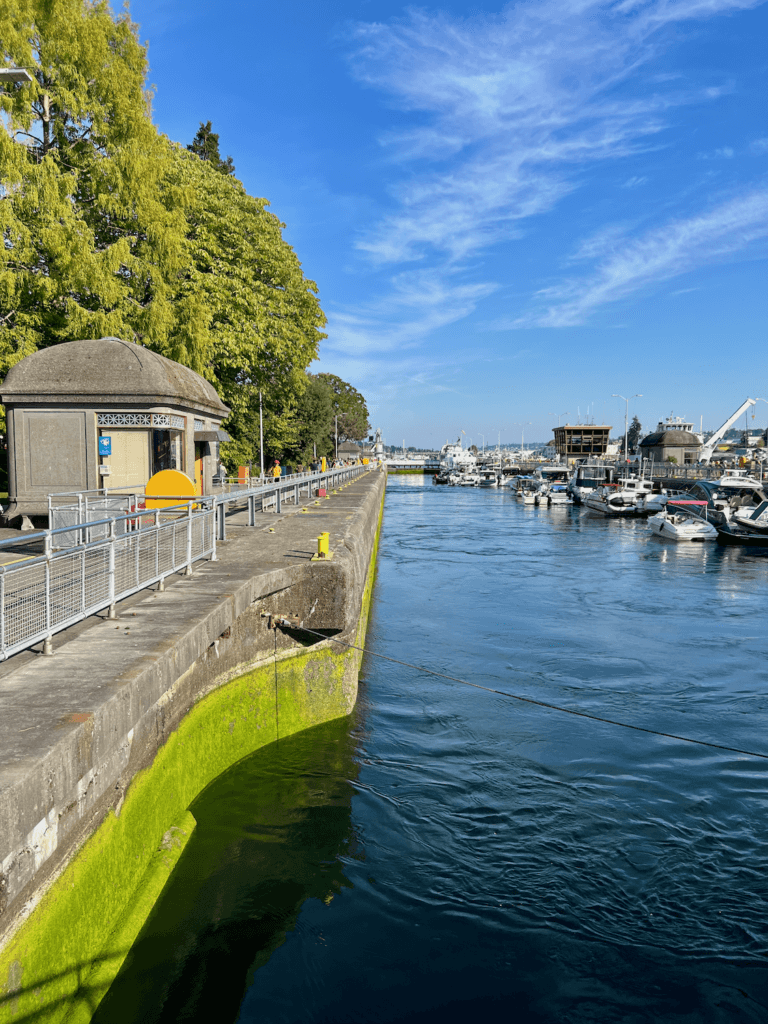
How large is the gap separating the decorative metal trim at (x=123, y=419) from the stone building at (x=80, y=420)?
0.07ft

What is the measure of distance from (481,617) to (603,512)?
45012 mm

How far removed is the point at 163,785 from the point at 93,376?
11.4 meters

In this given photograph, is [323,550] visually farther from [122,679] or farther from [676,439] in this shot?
[676,439]

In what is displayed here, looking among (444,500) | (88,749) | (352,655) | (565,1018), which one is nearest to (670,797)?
(565,1018)

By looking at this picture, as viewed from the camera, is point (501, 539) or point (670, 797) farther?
point (501, 539)

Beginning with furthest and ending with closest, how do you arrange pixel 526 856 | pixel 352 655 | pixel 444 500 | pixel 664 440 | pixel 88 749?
pixel 664 440, pixel 444 500, pixel 352 655, pixel 526 856, pixel 88 749

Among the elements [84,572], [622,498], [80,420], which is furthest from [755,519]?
[84,572]

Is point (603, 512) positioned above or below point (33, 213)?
below

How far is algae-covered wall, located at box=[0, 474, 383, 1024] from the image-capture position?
456 centimetres

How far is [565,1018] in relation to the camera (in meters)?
5.82

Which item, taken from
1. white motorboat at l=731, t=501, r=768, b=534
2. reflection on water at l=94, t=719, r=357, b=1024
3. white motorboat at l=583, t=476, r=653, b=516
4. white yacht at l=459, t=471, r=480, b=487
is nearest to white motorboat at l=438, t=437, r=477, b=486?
white yacht at l=459, t=471, r=480, b=487

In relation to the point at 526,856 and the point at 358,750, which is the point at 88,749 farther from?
the point at 358,750

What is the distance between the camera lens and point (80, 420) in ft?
52.3

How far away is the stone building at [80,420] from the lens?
623 inches
